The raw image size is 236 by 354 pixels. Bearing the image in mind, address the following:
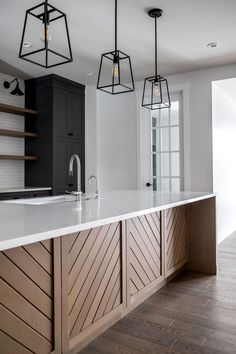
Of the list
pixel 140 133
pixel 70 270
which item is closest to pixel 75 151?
pixel 140 133

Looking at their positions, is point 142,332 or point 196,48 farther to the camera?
A: point 196,48

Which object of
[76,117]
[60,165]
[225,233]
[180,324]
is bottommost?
[180,324]

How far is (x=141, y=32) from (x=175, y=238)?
217 centimetres

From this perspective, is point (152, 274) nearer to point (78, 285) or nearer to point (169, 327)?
point (169, 327)

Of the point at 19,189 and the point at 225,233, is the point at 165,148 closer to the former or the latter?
the point at 225,233

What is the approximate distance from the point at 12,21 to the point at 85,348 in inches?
117

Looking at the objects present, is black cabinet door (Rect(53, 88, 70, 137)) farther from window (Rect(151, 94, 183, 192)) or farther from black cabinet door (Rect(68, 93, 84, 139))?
window (Rect(151, 94, 183, 192))

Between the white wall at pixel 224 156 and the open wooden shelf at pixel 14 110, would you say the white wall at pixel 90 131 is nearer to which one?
the open wooden shelf at pixel 14 110

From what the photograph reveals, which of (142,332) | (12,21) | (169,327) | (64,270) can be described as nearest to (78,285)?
(64,270)

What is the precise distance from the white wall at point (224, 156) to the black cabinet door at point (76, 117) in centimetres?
217

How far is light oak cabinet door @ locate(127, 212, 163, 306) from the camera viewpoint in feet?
7.57

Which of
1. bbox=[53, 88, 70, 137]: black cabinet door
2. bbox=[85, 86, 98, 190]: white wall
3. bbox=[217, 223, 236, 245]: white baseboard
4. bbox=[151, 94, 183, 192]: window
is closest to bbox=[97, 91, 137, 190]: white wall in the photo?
bbox=[85, 86, 98, 190]: white wall

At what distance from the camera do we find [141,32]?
129 inches

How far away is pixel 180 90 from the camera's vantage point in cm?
473
